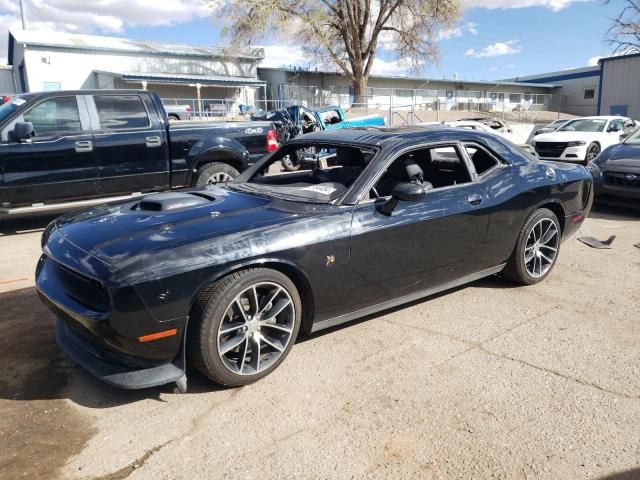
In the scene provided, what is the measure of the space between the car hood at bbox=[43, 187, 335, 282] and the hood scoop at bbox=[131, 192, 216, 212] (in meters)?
0.03

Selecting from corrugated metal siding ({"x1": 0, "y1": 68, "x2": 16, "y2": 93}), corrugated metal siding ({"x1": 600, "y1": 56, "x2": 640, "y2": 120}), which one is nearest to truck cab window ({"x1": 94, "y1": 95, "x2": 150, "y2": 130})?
corrugated metal siding ({"x1": 600, "y1": 56, "x2": 640, "y2": 120})

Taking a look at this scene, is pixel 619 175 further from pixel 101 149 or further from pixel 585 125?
pixel 585 125

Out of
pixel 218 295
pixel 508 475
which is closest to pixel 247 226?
pixel 218 295

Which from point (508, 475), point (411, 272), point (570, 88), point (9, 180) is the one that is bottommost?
point (508, 475)

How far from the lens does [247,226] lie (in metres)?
3.23

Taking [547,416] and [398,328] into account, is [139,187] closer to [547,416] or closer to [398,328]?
[398,328]

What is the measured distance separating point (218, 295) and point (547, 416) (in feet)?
6.39

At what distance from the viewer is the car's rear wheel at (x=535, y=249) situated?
187 inches

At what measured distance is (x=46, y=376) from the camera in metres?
3.36

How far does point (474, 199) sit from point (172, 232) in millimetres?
2450

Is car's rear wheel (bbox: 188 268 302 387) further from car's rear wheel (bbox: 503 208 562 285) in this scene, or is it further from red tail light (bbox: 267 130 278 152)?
red tail light (bbox: 267 130 278 152)

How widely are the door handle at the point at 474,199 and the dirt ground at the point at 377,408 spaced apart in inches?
35.5

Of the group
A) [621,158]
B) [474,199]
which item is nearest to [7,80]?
[621,158]

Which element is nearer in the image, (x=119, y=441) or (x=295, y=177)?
(x=119, y=441)
